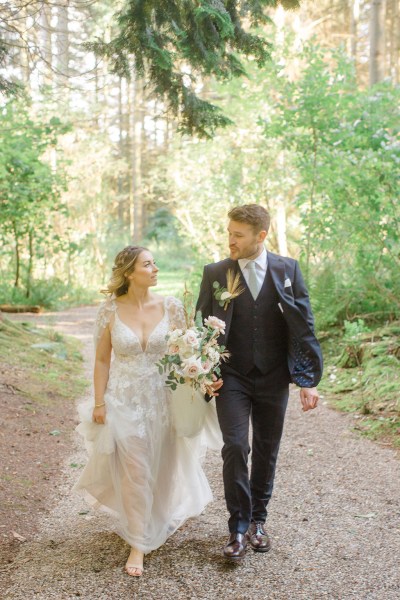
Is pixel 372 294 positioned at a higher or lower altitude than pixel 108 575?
higher

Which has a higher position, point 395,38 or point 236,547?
point 395,38

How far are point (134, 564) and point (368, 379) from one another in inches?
186

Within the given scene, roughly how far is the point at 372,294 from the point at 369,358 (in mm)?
1409

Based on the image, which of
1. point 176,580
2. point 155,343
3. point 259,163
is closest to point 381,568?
point 176,580

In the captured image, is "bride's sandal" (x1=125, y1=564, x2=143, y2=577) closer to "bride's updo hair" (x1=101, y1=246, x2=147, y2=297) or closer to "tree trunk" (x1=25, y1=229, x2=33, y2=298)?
"bride's updo hair" (x1=101, y1=246, x2=147, y2=297)

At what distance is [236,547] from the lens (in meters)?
3.82

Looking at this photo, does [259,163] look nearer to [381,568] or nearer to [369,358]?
[369,358]

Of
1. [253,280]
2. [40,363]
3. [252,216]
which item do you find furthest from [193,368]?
[40,363]

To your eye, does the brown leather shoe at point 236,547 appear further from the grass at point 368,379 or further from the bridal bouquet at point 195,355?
the grass at point 368,379

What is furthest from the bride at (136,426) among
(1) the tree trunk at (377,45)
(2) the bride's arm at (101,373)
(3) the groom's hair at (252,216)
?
(1) the tree trunk at (377,45)

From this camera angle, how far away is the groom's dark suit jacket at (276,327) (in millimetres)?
4008

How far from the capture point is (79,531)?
4449 mm

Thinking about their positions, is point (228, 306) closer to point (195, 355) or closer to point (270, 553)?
point (195, 355)

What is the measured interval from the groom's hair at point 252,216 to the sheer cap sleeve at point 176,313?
0.67 meters
